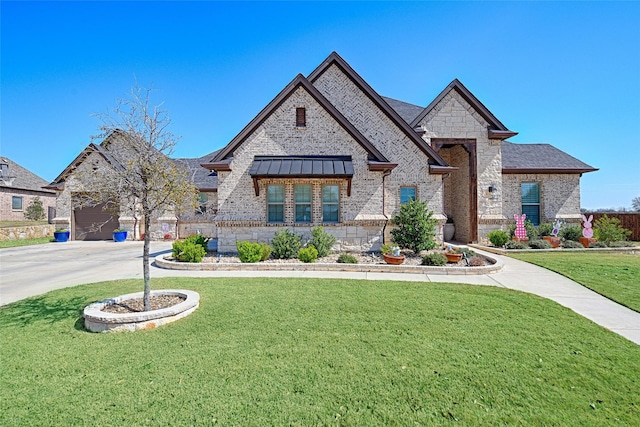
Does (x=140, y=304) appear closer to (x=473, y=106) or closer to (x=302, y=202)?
(x=302, y=202)

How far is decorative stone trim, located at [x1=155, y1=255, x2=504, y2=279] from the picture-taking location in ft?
31.0

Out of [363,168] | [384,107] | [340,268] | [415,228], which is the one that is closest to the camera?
[340,268]

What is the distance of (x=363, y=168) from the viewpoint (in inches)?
504

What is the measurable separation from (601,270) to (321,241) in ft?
32.5

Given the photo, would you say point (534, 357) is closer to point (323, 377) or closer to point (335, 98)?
point (323, 377)

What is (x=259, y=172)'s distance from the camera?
37.9 ft

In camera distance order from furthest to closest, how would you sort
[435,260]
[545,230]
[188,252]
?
[545,230] → [188,252] → [435,260]

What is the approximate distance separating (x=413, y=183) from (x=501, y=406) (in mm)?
12037

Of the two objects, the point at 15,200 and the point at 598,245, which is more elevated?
the point at 15,200

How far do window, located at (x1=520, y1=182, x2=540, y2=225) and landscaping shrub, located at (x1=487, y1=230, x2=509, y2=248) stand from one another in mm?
3862

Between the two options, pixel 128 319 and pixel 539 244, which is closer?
pixel 128 319

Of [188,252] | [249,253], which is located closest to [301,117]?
[249,253]

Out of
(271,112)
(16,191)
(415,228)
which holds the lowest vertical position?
(415,228)

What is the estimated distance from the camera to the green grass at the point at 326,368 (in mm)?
3014
